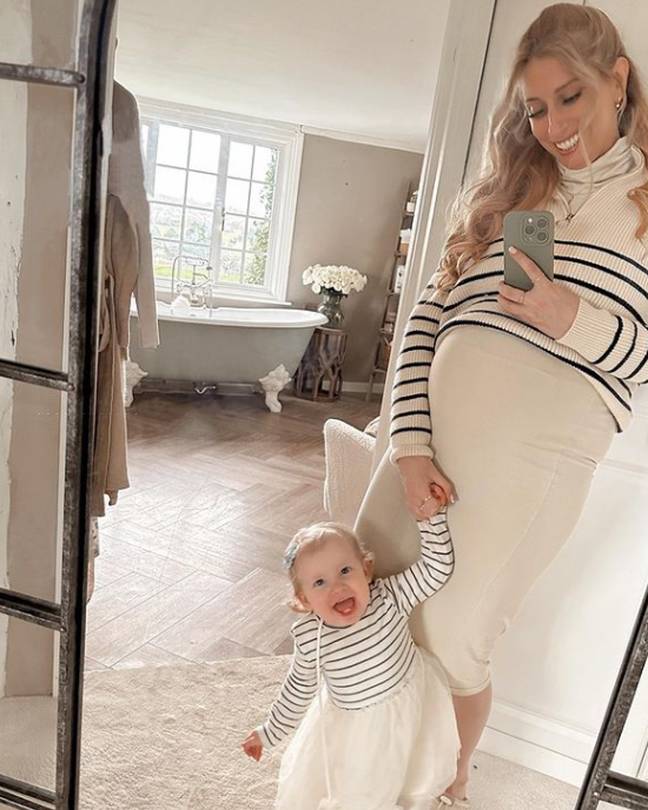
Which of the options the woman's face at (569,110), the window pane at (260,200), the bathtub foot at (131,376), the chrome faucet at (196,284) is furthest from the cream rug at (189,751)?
the window pane at (260,200)

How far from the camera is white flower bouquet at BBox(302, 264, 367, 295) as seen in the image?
13.8 ft

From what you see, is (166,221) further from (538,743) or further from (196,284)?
(538,743)

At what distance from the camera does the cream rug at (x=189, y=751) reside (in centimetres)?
126

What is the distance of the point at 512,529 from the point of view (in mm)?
965

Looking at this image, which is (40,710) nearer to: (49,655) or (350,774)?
(49,655)

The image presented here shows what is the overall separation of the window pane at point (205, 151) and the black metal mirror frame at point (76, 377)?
11.6 ft

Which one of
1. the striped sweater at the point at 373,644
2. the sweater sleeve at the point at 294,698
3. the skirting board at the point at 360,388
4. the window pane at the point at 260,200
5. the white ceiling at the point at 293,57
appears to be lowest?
the skirting board at the point at 360,388

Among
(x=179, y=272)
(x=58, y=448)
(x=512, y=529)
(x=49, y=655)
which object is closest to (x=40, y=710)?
(x=49, y=655)

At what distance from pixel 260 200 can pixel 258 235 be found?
0.67 feet

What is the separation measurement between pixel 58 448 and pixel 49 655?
448 millimetres

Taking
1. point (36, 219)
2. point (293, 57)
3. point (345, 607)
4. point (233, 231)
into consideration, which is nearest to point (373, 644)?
point (345, 607)

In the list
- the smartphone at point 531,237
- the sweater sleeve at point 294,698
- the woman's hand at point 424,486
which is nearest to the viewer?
the smartphone at point 531,237

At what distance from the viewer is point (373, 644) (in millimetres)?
1053

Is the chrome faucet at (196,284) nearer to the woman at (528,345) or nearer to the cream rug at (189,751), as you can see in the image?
the cream rug at (189,751)
